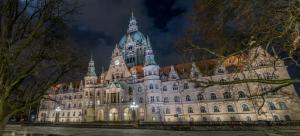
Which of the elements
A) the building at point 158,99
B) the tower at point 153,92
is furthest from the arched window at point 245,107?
the tower at point 153,92

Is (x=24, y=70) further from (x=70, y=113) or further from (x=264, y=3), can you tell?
(x=70, y=113)

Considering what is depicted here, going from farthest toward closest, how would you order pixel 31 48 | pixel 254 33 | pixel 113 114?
pixel 113 114
pixel 31 48
pixel 254 33

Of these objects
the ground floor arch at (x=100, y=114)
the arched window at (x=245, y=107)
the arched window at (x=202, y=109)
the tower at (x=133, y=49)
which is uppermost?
the tower at (x=133, y=49)

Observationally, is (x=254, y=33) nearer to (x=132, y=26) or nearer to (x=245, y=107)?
(x=245, y=107)

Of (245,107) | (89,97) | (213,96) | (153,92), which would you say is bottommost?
(245,107)

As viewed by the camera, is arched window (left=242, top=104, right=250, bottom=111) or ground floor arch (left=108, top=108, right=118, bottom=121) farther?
ground floor arch (left=108, top=108, right=118, bottom=121)

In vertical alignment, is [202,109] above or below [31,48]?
below

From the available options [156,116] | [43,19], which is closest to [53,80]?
[43,19]

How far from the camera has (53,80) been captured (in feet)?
30.3

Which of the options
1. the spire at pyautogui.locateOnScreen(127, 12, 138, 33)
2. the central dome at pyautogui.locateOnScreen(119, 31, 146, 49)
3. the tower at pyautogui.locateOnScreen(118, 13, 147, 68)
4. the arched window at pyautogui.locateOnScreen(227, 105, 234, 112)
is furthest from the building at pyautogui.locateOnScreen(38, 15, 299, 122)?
the spire at pyautogui.locateOnScreen(127, 12, 138, 33)

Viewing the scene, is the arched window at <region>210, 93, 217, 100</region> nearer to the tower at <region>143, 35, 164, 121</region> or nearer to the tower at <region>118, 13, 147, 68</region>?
the tower at <region>143, 35, 164, 121</region>

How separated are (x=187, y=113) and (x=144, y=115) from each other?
1116 centimetres

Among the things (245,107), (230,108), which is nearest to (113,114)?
(230,108)

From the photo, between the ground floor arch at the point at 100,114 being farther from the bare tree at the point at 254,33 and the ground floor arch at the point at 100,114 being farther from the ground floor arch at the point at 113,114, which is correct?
the bare tree at the point at 254,33
